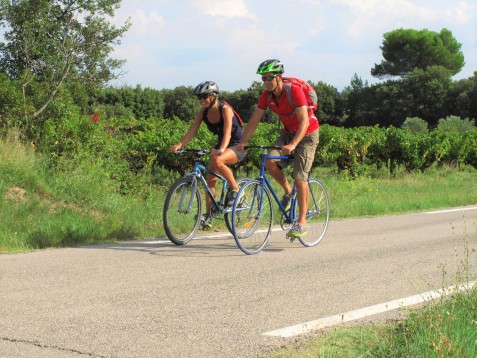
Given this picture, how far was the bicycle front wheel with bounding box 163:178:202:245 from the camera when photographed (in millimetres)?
8992

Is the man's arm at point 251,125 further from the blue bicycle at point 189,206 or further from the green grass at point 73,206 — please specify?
the green grass at point 73,206

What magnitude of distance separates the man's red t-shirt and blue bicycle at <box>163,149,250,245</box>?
86cm

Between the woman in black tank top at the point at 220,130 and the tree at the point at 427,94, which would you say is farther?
the tree at the point at 427,94

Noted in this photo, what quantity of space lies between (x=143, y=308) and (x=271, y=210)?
3.64 m

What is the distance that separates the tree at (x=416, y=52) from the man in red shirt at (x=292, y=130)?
94113 mm

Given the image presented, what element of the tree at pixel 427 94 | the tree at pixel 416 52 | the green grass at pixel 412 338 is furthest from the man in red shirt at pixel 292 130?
the tree at pixel 416 52

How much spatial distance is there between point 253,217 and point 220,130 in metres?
1.19

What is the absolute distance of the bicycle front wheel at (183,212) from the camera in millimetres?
8992

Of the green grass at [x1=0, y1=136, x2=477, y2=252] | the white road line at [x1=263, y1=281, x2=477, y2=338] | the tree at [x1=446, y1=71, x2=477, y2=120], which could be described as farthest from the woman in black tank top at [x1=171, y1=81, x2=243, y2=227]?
the tree at [x1=446, y1=71, x2=477, y2=120]

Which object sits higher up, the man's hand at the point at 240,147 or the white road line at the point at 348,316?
the man's hand at the point at 240,147

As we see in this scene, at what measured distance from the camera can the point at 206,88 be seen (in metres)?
9.04

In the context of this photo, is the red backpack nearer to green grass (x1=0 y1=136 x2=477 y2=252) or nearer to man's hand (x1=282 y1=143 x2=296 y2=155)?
man's hand (x1=282 y1=143 x2=296 y2=155)

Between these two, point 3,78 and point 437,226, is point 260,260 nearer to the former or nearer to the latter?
point 437,226

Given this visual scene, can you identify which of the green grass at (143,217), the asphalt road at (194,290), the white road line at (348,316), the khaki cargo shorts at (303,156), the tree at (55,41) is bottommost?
the white road line at (348,316)
